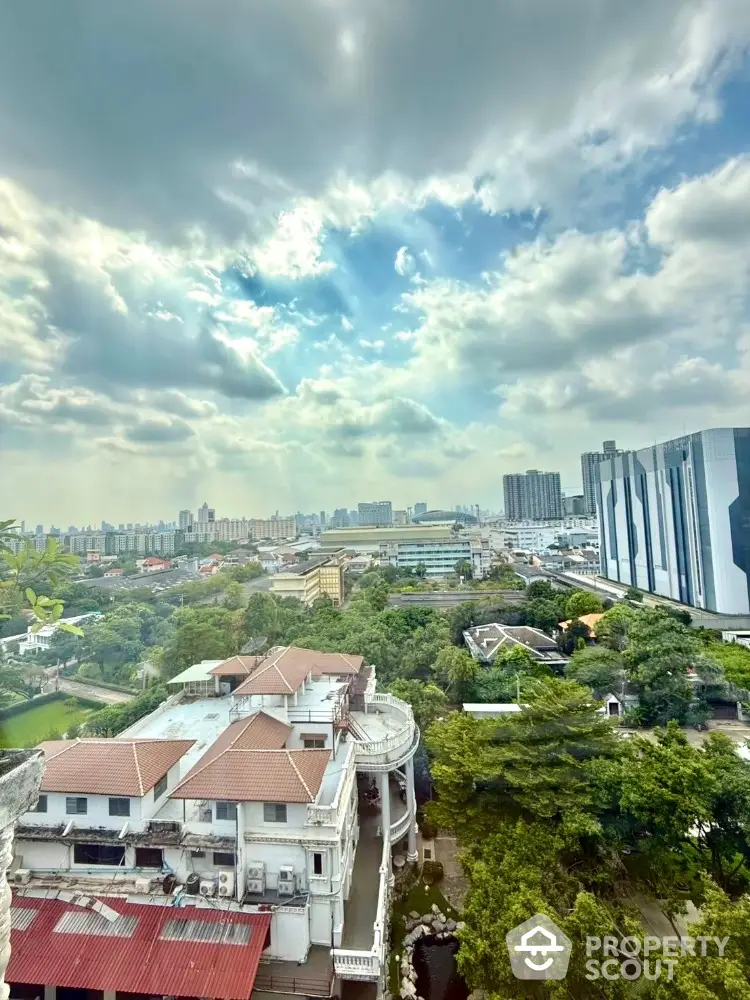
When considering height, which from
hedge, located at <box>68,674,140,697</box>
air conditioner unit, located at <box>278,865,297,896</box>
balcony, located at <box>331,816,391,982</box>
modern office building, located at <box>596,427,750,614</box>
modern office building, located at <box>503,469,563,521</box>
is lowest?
balcony, located at <box>331,816,391,982</box>

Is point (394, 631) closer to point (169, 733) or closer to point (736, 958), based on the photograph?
point (169, 733)

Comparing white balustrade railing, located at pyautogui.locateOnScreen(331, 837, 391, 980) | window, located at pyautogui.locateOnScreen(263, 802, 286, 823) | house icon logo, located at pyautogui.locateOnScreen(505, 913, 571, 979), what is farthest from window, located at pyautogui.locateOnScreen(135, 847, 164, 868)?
house icon logo, located at pyautogui.locateOnScreen(505, 913, 571, 979)

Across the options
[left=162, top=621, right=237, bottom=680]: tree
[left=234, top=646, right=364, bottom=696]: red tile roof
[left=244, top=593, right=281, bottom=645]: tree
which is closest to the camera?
[left=234, top=646, right=364, bottom=696]: red tile roof

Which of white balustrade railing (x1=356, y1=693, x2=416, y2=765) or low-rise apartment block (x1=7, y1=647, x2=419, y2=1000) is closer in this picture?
low-rise apartment block (x1=7, y1=647, x2=419, y2=1000)

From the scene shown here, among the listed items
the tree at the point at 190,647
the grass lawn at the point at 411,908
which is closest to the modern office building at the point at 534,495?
the tree at the point at 190,647

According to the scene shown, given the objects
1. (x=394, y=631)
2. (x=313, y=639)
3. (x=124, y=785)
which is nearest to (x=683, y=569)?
(x=394, y=631)

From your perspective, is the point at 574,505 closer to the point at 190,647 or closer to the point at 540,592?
the point at 540,592

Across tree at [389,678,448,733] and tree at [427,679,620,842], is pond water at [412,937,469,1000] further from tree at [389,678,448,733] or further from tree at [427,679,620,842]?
tree at [389,678,448,733]
